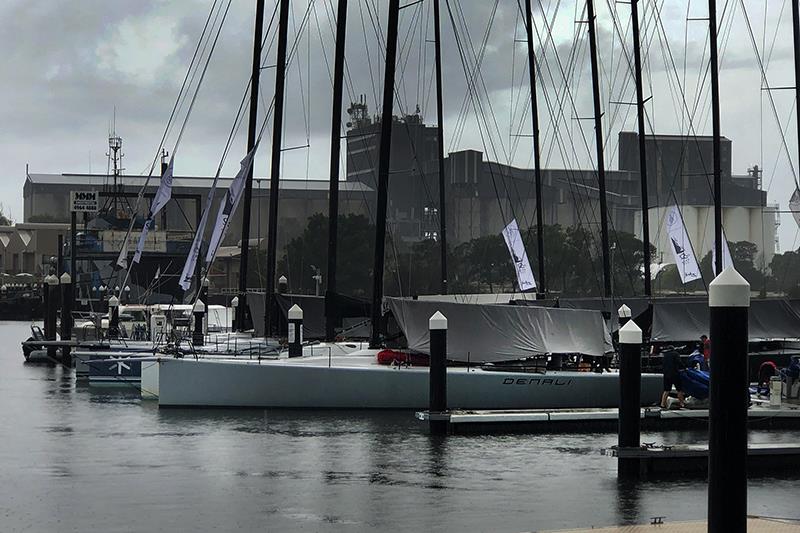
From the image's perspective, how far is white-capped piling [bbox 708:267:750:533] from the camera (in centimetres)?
1407

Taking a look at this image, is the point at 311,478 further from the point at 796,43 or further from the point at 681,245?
the point at 796,43

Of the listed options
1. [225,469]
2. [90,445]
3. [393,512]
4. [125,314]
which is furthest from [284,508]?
[125,314]

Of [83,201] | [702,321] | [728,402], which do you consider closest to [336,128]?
[702,321]

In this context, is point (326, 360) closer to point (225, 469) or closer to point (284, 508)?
point (225, 469)

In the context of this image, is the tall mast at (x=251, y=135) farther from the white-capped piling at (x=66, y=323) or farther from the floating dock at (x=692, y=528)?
the floating dock at (x=692, y=528)

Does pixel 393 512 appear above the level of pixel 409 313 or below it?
below

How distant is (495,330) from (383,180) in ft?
20.9

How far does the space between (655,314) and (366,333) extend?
999 centimetres

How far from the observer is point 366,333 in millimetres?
46500

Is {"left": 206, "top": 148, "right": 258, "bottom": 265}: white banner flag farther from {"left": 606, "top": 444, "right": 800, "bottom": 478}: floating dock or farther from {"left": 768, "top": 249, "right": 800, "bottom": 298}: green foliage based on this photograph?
{"left": 768, "top": 249, "right": 800, "bottom": 298}: green foliage

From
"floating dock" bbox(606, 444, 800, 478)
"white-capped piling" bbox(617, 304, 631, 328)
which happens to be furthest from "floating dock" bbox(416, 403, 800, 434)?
"white-capped piling" bbox(617, 304, 631, 328)

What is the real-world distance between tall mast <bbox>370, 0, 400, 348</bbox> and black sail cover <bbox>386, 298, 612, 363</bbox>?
6.57ft

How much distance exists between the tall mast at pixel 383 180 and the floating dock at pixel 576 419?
786 cm

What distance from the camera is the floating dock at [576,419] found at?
1291 inches
